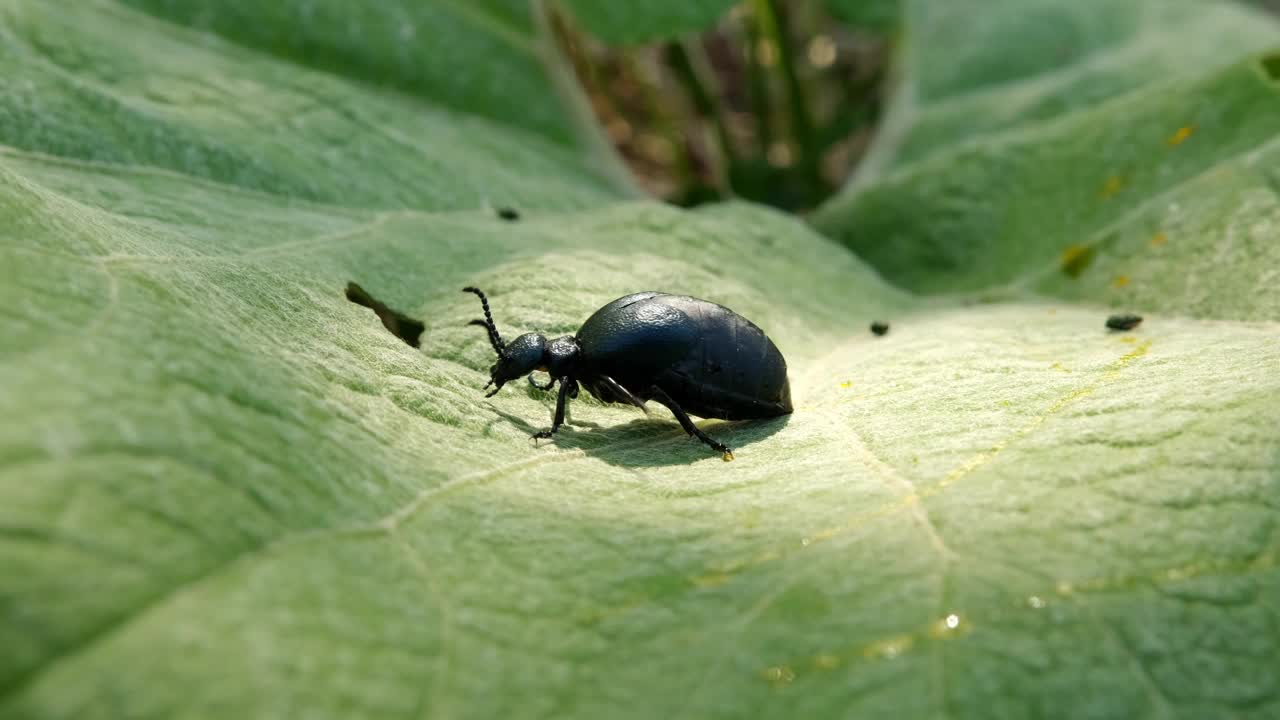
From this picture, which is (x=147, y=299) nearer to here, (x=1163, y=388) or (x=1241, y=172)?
(x=1163, y=388)

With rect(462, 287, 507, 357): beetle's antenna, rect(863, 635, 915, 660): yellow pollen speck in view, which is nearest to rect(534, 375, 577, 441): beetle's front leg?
rect(462, 287, 507, 357): beetle's antenna

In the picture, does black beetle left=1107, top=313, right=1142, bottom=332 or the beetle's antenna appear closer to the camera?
the beetle's antenna

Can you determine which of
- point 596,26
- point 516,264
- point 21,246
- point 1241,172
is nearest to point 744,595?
point 21,246

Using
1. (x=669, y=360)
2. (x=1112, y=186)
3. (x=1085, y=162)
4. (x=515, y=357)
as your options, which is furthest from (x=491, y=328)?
A: (x=1085, y=162)

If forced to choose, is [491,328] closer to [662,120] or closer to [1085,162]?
[1085,162]

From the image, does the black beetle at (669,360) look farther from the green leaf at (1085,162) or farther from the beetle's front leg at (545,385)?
the green leaf at (1085,162)

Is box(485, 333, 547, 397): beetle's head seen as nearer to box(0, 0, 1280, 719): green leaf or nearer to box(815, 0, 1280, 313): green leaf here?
box(0, 0, 1280, 719): green leaf
